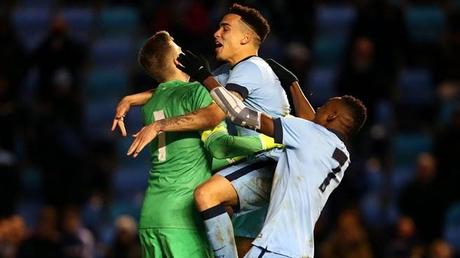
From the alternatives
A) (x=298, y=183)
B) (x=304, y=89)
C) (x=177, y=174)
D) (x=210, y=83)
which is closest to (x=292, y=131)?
(x=298, y=183)

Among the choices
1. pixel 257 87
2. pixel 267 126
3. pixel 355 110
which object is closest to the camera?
pixel 267 126

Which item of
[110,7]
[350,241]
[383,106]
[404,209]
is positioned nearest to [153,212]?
[350,241]

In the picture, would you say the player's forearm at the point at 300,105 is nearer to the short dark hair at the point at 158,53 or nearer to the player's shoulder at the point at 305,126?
the player's shoulder at the point at 305,126

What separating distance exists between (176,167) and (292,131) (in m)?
0.80

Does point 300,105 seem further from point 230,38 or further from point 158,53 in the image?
point 158,53

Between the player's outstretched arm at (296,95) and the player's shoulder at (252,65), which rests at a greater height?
the player's shoulder at (252,65)

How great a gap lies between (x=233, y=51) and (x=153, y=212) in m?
1.14

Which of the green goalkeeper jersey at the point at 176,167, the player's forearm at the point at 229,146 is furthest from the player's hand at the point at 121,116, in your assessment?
the player's forearm at the point at 229,146

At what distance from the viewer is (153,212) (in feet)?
31.4

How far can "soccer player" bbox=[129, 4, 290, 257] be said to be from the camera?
9.38 metres

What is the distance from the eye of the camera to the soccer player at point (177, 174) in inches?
375

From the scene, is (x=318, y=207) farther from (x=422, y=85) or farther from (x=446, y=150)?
(x=422, y=85)

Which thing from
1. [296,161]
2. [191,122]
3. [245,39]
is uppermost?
[245,39]

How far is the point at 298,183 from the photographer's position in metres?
9.36
